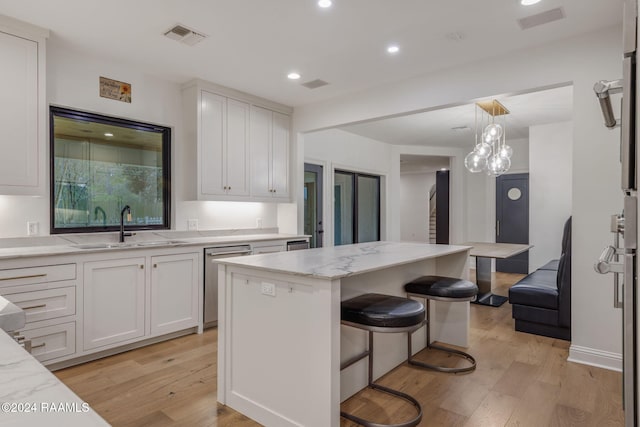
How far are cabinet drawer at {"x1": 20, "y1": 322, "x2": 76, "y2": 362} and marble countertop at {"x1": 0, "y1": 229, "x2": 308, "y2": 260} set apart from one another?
0.56 m

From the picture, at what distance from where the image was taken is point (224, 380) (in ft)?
7.66

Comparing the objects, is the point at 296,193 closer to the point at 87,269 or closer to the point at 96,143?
the point at 96,143

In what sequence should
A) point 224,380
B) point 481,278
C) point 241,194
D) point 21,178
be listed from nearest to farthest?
point 224,380
point 21,178
point 241,194
point 481,278

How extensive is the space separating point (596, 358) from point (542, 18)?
8.60ft

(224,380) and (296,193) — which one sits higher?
(296,193)

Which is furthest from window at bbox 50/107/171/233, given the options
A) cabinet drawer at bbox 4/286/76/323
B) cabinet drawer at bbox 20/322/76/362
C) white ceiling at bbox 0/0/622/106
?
cabinet drawer at bbox 20/322/76/362

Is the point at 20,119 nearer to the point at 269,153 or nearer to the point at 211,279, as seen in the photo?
the point at 211,279

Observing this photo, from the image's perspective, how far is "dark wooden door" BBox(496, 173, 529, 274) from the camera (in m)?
7.03

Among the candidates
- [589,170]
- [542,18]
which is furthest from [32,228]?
[589,170]

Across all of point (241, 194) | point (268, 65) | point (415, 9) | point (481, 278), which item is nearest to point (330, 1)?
point (415, 9)

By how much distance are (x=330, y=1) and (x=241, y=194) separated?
2.50 meters

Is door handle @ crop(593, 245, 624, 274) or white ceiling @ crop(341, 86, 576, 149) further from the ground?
white ceiling @ crop(341, 86, 576, 149)

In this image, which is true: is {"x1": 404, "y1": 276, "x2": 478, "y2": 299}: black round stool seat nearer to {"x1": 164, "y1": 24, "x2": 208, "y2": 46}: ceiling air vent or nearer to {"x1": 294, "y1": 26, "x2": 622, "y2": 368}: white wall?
{"x1": 294, "y1": 26, "x2": 622, "y2": 368}: white wall

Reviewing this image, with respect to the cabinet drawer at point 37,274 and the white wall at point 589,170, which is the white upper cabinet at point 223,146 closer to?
the cabinet drawer at point 37,274
